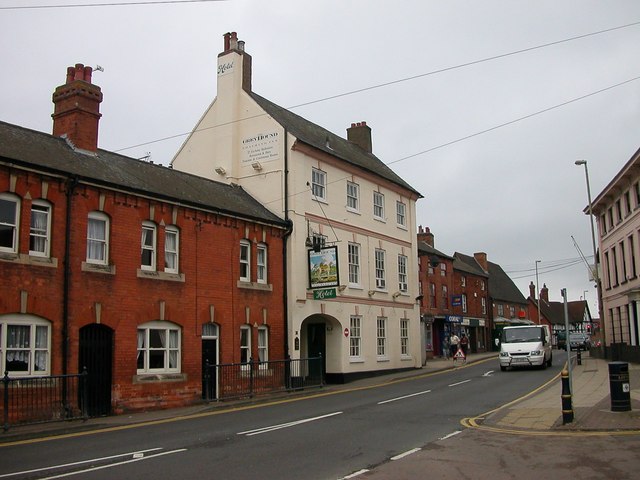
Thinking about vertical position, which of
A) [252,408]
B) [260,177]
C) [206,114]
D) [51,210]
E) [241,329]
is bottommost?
[252,408]

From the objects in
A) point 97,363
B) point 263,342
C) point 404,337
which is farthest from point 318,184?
point 97,363

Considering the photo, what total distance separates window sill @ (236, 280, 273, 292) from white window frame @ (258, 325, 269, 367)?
1470mm

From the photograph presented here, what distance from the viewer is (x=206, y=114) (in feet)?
102

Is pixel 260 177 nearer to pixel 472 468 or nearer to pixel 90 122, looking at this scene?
pixel 90 122

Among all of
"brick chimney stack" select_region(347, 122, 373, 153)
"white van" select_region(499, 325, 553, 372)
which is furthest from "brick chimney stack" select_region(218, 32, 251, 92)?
"white van" select_region(499, 325, 553, 372)

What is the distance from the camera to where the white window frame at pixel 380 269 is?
3328 cm

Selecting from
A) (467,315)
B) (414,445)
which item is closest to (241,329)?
(414,445)

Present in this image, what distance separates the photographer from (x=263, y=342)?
2544 cm

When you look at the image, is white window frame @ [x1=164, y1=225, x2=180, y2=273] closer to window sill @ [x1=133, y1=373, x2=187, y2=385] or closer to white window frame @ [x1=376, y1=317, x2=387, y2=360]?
window sill @ [x1=133, y1=373, x2=187, y2=385]

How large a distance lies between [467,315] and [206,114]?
3516cm

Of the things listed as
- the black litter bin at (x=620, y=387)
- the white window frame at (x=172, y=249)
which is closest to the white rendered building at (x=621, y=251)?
the black litter bin at (x=620, y=387)

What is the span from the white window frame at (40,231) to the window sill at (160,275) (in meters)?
3.11

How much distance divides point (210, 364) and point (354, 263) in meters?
11.3

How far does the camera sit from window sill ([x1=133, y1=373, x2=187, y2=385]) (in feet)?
63.9
